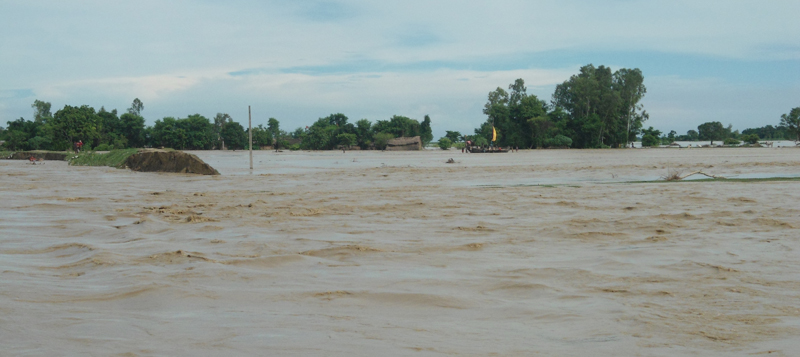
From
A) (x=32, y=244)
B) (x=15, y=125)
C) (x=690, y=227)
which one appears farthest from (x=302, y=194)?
(x=15, y=125)

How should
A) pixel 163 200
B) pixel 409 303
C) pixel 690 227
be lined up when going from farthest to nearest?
pixel 163 200 → pixel 690 227 → pixel 409 303

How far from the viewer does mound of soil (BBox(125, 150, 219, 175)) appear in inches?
734

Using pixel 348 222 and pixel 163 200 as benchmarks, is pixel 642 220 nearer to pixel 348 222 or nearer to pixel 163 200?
pixel 348 222

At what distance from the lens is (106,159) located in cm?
2402

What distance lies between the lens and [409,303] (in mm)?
3383

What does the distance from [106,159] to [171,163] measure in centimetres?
686

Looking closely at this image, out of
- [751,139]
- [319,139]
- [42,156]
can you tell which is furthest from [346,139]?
[751,139]

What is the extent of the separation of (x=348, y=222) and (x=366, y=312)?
3.98 metres

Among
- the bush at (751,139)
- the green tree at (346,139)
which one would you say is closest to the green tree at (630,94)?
the bush at (751,139)

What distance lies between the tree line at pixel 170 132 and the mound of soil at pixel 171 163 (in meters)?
35.0

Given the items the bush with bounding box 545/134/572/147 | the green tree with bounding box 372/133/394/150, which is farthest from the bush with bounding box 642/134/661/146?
the green tree with bounding box 372/133/394/150

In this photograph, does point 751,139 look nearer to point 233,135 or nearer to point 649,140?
point 649,140

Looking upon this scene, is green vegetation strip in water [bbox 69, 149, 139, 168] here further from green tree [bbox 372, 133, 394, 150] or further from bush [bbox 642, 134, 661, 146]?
bush [bbox 642, 134, 661, 146]

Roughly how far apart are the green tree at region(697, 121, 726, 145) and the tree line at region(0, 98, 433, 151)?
7191cm
